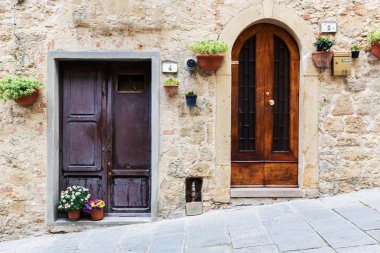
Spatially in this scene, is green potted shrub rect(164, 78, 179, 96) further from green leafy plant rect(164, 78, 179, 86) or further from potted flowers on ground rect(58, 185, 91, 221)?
potted flowers on ground rect(58, 185, 91, 221)

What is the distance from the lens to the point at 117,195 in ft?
19.2

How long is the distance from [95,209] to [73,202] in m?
0.29

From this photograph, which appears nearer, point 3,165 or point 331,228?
point 331,228

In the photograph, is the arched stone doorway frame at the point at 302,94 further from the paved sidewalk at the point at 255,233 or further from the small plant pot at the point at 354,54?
the small plant pot at the point at 354,54

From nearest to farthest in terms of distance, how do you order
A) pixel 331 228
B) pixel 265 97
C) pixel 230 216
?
pixel 331 228, pixel 230 216, pixel 265 97

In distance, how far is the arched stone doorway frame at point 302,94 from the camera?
18.2ft

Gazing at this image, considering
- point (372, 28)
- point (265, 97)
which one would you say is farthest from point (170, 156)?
point (372, 28)

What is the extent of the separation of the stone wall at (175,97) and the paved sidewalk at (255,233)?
0.30 meters

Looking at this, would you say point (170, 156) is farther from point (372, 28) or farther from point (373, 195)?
point (372, 28)

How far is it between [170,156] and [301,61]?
2.12 meters

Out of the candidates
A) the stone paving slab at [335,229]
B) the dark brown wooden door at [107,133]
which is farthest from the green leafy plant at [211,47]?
the stone paving slab at [335,229]

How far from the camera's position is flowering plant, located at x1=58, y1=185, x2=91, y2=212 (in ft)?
18.1

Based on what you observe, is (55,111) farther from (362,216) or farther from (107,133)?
(362,216)

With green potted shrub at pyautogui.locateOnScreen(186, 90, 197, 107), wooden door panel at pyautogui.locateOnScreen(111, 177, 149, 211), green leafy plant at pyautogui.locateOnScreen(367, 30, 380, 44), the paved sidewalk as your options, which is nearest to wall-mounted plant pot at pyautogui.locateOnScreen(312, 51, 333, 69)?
green leafy plant at pyautogui.locateOnScreen(367, 30, 380, 44)
